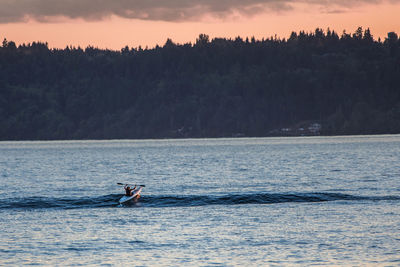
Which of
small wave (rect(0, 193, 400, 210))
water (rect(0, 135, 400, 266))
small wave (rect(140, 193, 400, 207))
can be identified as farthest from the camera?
small wave (rect(140, 193, 400, 207))

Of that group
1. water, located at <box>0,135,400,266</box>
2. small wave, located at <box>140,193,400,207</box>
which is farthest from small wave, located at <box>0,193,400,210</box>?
water, located at <box>0,135,400,266</box>

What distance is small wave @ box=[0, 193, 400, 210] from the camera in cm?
7259

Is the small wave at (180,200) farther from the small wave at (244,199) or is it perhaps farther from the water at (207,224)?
the water at (207,224)

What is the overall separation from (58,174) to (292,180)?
155 feet

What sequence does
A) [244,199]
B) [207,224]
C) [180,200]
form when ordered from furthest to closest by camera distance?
[244,199]
[180,200]
[207,224]

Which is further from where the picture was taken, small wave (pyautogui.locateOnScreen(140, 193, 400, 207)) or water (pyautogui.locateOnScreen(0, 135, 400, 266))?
small wave (pyautogui.locateOnScreen(140, 193, 400, 207))

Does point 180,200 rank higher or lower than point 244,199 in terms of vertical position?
higher

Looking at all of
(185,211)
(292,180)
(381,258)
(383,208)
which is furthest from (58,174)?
(381,258)

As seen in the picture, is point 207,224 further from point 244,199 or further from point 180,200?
point 244,199

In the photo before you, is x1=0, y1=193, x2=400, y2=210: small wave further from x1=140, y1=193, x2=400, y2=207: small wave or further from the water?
the water

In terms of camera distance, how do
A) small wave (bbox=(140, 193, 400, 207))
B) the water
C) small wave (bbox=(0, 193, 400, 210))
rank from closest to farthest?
the water
small wave (bbox=(0, 193, 400, 210))
small wave (bbox=(140, 193, 400, 207))

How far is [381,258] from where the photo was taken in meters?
42.2

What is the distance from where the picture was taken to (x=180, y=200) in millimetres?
75312

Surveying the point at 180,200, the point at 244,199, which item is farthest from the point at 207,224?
the point at 244,199
